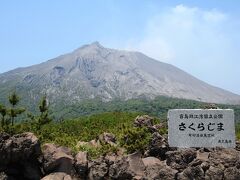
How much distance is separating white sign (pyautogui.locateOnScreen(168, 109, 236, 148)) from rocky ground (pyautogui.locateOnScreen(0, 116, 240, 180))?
0.35m

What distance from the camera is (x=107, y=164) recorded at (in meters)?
17.4

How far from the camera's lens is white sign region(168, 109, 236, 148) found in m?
17.2

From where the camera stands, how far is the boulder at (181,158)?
16.7 meters

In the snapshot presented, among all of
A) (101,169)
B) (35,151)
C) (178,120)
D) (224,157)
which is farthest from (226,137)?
(35,151)

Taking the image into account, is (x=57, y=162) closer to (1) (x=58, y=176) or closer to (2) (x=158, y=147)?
(1) (x=58, y=176)

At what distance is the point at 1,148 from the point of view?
16.4 meters

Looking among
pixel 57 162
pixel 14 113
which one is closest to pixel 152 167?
pixel 57 162

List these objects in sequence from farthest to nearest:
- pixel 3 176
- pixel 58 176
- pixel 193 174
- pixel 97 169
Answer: pixel 97 169, pixel 58 176, pixel 193 174, pixel 3 176

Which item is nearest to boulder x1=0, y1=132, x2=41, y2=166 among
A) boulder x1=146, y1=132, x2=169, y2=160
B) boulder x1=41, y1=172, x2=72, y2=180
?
boulder x1=41, y1=172, x2=72, y2=180

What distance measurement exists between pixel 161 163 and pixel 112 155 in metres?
2.61

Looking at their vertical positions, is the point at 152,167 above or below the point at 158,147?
below

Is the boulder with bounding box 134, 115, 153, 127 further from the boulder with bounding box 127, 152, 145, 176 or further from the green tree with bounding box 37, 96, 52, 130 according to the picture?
the green tree with bounding box 37, 96, 52, 130

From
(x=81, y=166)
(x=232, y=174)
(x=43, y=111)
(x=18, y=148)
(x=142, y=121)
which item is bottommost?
(x=232, y=174)

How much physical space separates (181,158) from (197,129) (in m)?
1.38
